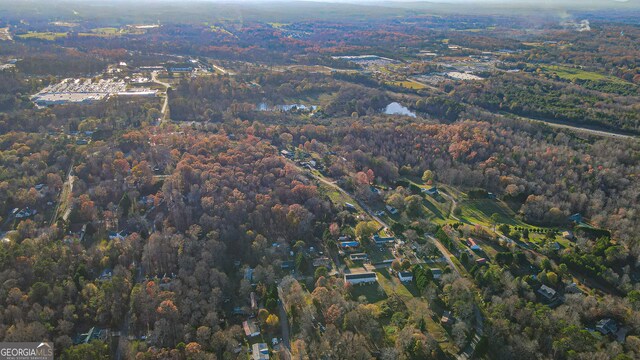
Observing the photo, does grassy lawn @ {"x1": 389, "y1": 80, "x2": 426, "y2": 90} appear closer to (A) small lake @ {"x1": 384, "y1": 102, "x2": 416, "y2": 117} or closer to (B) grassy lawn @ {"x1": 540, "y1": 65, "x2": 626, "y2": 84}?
(A) small lake @ {"x1": 384, "y1": 102, "x2": 416, "y2": 117}

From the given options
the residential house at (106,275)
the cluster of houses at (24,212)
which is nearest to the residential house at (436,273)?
the residential house at (106,275)

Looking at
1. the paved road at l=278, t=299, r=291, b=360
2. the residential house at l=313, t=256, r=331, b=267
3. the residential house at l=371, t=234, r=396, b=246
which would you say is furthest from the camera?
the residential house at l=371, t=234, r=396, b=246

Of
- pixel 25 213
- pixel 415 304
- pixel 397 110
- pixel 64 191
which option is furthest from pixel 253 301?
pixel 397 110

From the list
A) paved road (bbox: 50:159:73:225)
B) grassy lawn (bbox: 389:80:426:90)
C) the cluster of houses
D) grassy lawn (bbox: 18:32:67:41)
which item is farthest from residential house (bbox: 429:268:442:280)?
grassy lawn (bbox: 18:32:67:41)

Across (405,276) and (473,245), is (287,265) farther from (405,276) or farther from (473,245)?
(473,245)

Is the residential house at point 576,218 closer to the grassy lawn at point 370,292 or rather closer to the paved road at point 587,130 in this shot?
the grassy lawn at point 370,292

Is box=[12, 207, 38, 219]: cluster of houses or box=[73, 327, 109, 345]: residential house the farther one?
box=[12, 207, 38, 219]: cluster of houses
